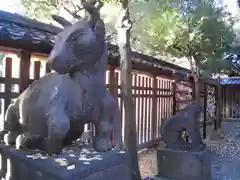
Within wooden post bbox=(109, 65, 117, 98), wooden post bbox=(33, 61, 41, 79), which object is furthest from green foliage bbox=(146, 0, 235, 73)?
wooden post bbox=(33, 61, 41, 79)

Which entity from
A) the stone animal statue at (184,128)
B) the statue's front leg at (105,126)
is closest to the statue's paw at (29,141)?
the statue's front leg at (105,126)

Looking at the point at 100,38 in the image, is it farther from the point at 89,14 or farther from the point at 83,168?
the point at 83,168

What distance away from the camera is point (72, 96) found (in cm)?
225

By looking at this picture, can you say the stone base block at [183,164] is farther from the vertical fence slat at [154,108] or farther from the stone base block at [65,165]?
the vertical fence slat at [154,108]

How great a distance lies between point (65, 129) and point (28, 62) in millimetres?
2687

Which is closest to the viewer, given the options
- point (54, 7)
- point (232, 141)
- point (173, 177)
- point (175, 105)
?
point (173, 177)

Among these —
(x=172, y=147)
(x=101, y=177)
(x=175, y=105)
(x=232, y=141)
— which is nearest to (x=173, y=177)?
(x=172, y=147)

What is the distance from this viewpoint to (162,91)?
36.3 ft

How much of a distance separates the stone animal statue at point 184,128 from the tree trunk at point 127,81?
3.18 feet

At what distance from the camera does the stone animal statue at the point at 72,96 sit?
2.12 m

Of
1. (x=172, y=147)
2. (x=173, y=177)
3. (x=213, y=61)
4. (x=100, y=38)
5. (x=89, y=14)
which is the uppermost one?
(x=213, y=61)

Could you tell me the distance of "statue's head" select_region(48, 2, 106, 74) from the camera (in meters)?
2.06

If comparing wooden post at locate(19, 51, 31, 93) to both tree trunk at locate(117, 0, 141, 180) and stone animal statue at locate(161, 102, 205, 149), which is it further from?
stone animal statue at locate(161, 102, 205, 149)

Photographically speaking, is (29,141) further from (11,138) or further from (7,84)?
(7,84)
